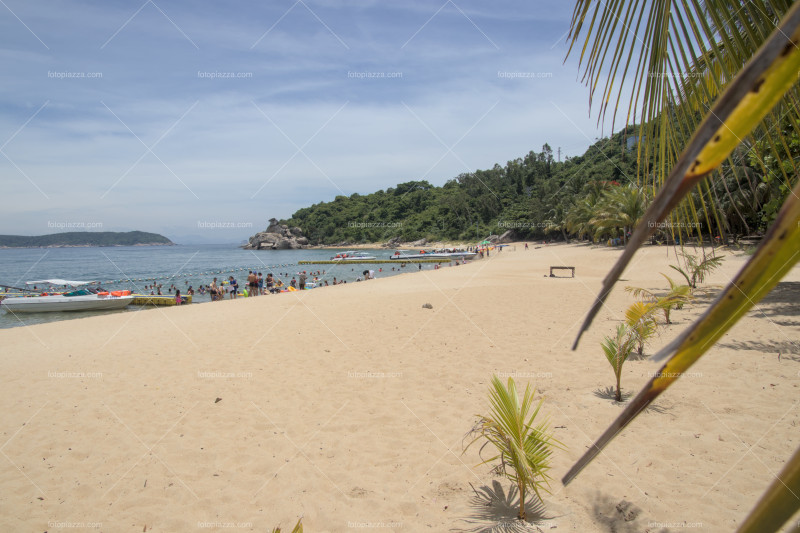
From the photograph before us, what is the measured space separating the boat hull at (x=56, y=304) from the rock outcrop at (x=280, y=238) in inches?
3629

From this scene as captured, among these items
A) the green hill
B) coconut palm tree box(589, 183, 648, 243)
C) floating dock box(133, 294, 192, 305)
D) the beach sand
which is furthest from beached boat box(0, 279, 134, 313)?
the green hill

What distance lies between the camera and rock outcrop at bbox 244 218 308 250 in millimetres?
112438

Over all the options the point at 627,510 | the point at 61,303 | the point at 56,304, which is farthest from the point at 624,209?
the point at 56,304

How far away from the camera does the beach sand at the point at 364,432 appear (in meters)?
3.45

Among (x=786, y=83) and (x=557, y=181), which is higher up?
(x=557, y=181)

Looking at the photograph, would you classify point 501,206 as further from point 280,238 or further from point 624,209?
point 280,238

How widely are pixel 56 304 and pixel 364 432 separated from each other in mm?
22236

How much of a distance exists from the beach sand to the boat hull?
13.2 metres

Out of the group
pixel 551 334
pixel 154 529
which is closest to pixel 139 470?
pixel 154 529

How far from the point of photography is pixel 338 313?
11734mm

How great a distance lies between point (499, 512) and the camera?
335 cm

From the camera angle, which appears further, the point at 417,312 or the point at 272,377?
the point at 417,312

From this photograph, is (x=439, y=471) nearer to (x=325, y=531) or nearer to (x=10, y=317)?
(x=325, y=531)

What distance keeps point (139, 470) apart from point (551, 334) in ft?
22.7
